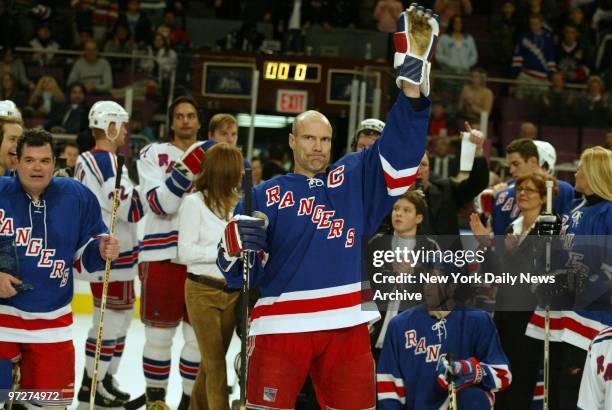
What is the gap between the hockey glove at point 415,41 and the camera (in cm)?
364

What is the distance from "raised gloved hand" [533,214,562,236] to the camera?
4832 millimetres

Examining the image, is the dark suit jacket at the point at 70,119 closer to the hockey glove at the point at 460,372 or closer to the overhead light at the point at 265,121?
the overhead light at the point at 265,121

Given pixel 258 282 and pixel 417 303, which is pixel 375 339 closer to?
pixel 417 303

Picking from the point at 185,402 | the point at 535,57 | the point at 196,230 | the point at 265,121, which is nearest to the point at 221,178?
the point at 196,230

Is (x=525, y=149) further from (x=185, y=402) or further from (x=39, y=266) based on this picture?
(x=39, y=266)

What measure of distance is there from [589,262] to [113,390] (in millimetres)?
2581

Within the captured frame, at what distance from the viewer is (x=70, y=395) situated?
4328 millimetres

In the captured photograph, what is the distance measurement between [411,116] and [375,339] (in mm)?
1719

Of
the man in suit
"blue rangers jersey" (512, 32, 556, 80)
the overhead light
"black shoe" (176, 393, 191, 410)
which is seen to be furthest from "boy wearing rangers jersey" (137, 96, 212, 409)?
"blue rangers jersey" (512, 32, 556, 80)

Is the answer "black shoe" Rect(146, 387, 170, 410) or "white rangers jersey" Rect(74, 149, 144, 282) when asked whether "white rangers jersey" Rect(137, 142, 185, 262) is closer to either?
"white rangers jersey" Rect(74, 149, 144, 282)

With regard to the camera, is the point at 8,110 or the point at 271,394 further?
the point at 8,110

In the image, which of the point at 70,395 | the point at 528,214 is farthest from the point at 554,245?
the point at 70,395

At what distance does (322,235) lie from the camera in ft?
12.7

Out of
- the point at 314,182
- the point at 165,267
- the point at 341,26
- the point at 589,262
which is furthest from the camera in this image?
the point at 341,26
